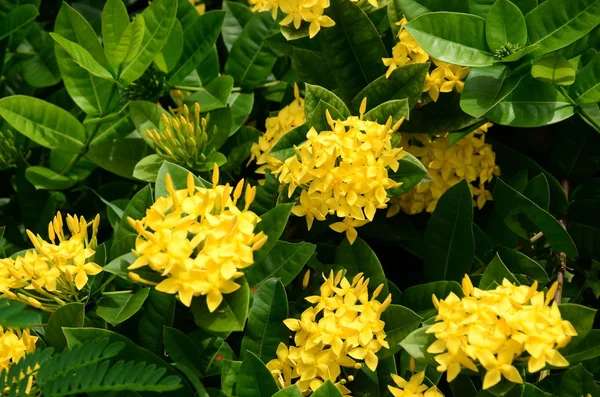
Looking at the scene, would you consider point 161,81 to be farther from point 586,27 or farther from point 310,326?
point 586,27

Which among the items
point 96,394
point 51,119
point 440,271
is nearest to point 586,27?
point 440,271

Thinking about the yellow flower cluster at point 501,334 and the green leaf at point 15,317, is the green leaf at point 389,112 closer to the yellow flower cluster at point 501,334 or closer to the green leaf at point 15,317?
the yellow flower cluster at point 501,334

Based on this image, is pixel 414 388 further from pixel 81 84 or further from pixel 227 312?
pixel 81 84

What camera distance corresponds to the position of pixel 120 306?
1.33m

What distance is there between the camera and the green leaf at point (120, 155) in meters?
Result: 1.73

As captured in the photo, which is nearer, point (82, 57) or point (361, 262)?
point (361, 262)

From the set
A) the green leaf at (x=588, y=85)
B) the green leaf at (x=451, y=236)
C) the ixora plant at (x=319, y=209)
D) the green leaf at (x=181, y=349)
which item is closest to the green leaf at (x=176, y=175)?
the ixora plant at (x=319, y=209)

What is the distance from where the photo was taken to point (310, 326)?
1.25 metres

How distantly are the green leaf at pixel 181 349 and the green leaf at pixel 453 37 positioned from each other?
2.11 ft

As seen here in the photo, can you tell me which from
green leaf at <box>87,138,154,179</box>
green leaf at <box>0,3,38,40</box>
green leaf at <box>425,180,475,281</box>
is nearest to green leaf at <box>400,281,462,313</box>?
green leaf at <box>425,180,475,281</box>

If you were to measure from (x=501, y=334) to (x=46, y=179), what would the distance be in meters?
1.16

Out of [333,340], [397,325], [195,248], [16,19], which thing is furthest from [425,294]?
[16,19]

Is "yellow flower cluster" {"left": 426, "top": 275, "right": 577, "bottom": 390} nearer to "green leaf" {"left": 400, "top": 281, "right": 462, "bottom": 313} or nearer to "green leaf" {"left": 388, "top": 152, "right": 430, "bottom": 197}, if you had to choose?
"green leaf" {"left": 400, "top": 281, "right": 462, "bottom": 313}

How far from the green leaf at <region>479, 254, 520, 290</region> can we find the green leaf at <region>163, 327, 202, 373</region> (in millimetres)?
480
